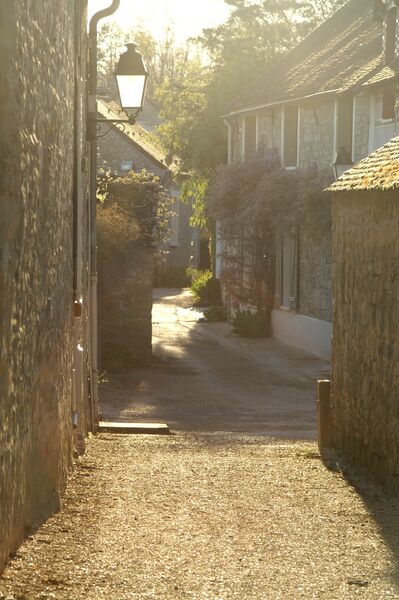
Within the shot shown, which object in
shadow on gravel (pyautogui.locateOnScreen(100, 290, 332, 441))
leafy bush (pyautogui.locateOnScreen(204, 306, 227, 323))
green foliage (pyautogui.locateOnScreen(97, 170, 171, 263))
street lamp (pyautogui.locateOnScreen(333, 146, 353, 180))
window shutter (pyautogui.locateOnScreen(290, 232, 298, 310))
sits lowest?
shadow on gravel (pyautogui.locateOnScreen(100, 290, 332, 441))

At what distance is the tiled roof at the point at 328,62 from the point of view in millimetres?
26953

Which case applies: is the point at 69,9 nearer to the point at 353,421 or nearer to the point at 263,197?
the point at 353,421

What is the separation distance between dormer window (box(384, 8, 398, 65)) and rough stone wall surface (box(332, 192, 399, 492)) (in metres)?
14.6

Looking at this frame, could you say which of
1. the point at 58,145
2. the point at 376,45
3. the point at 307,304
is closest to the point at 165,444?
the point at 58,145

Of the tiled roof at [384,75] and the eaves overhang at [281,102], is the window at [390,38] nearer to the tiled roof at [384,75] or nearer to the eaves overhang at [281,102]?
the tiled roof at [384,75]

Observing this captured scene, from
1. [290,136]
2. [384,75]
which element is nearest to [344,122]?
[384,75]

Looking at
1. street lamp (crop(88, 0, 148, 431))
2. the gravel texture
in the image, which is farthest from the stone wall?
the gravel texture

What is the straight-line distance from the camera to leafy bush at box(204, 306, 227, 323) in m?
34.2

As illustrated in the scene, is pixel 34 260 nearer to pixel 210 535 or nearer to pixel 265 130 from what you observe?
pixel 210 535

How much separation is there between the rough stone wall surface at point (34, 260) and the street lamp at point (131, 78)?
422 cm

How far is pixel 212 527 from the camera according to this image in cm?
755

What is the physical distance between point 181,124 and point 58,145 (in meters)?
28.1

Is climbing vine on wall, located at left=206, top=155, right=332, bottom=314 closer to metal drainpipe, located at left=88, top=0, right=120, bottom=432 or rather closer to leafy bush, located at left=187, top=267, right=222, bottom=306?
leafy bush, located at left=187, top=267, right=222, bottom=306

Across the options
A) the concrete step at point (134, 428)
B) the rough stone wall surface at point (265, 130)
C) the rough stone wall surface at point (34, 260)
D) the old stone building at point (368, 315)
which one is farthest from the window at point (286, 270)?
the rough stone wall surface at point (34, 260)
